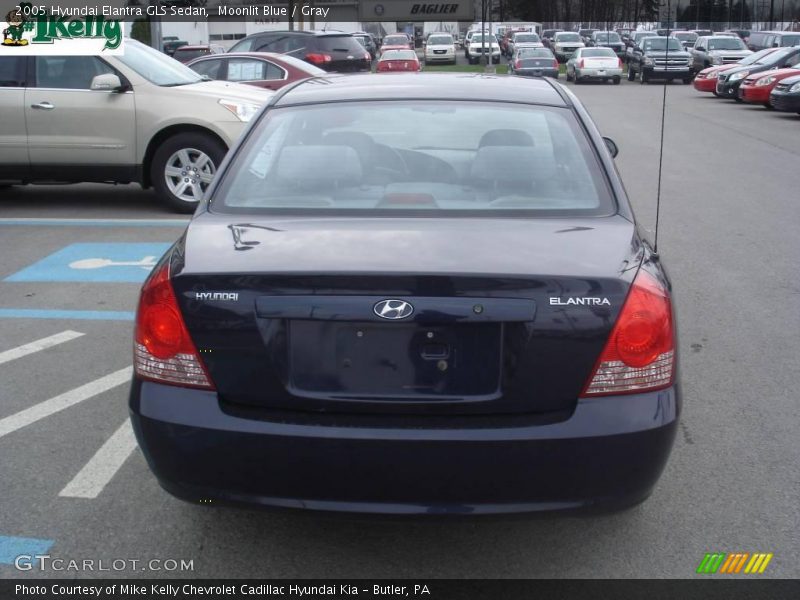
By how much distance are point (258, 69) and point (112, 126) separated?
531 centimetres

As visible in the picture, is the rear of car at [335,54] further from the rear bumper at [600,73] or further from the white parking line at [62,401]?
the white parking line at [62,401]

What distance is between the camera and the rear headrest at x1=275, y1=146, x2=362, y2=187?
3.81m

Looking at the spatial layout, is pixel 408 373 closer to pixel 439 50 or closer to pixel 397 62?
pixel 397 62

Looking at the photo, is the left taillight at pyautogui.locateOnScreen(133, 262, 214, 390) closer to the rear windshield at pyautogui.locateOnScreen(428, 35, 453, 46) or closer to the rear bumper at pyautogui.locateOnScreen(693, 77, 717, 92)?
the rear bumper at pyautogui.locateOnScreen(693, 77, 717, 92)

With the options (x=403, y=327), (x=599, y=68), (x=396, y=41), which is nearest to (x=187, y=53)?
(x=599, y=68)

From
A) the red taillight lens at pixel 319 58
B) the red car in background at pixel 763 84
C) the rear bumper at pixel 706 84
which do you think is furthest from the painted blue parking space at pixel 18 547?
the rear bumper at pixel 706 84

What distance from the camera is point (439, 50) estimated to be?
156ft

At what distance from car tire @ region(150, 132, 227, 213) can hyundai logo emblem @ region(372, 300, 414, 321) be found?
719cm

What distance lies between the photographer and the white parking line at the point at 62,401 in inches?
183

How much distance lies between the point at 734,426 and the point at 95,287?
4664 mm

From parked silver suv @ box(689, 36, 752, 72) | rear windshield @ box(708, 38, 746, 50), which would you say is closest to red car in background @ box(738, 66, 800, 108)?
parked silver suv @ box(689, 36, 752, 72)

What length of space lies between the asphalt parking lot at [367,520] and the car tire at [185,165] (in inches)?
33.3

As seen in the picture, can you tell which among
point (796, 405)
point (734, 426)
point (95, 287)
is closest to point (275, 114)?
point (734, 426)

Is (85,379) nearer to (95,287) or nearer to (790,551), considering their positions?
(95,287)
